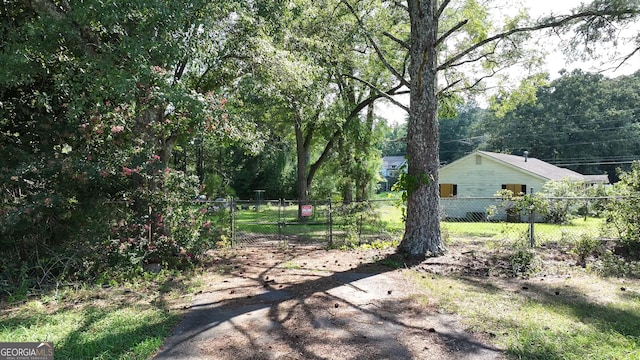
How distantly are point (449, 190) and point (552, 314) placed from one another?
68.4ft

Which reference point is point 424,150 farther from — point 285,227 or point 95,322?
point 95,322

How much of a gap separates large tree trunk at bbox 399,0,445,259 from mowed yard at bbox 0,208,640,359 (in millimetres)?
504

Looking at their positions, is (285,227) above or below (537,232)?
above

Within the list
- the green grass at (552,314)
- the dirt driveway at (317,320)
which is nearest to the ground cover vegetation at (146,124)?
the dirt driveway at (317,320)

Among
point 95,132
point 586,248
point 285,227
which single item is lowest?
point 586,248

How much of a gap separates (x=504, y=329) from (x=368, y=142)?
16.2 m

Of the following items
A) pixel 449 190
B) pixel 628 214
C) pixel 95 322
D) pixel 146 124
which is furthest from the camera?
pixel 449 190

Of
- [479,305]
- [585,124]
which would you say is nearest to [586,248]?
[479,305]

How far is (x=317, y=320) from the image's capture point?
4.51 meters

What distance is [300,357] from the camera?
353cm

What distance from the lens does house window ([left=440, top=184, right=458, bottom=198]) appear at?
2452cm

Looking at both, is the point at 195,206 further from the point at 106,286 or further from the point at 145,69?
the point at 145,69

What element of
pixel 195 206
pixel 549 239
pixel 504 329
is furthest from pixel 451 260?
pixel 195 206

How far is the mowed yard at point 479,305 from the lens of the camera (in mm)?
3760
